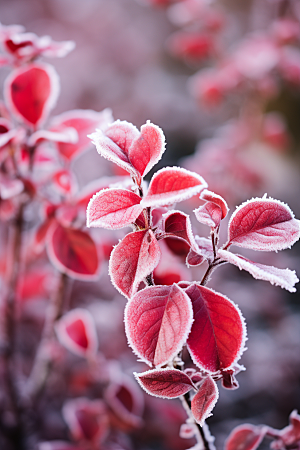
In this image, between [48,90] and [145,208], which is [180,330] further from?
[48,90]

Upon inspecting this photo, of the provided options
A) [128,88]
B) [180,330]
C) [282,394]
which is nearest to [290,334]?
[282,394]

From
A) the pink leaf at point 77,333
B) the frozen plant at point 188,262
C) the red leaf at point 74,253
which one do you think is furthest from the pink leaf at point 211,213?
the pink leaf at point 77,333

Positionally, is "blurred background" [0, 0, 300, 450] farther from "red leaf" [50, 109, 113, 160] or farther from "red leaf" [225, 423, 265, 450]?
"red leaf" [50, 109, 113, 160]

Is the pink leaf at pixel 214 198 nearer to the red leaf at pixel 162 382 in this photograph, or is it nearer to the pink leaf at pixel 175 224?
the pink leaf at pixel 175 224

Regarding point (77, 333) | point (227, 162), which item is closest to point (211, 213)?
point (77, 333)

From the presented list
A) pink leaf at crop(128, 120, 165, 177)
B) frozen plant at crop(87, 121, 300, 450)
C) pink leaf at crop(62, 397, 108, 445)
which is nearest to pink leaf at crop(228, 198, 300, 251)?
frozen plant at crop(87, 121, 300, 450)

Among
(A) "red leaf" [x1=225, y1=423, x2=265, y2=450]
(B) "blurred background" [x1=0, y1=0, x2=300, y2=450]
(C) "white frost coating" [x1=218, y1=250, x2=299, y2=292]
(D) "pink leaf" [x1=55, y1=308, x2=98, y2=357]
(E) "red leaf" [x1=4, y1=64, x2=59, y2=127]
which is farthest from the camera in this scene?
(B) "blurred background" [x1=0, y1=0, x2=300, y2=450]

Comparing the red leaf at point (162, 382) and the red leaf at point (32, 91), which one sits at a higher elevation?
the red leaf at point (32, 91)
